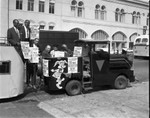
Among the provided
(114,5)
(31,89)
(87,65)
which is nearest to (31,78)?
(31,89)

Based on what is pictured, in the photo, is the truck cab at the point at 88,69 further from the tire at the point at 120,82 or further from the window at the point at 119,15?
the window at the point at 119,15

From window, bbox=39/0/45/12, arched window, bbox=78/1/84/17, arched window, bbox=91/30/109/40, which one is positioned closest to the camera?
window, bbox=39/0/45/12

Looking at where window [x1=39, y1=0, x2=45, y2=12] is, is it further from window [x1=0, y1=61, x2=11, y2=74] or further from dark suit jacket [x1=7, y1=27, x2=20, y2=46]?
window [x1=0, y1=61, x2=11, y2=74]

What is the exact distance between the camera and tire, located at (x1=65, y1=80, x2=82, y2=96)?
24.2 feet

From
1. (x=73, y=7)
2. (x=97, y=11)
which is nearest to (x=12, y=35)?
(x=73, y=7)

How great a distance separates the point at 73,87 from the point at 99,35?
92.9 ft

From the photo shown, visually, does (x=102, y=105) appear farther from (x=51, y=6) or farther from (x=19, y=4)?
(x=51, y=6)

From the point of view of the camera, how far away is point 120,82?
845 centimetres

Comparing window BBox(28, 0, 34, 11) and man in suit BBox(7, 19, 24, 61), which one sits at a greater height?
window BBox(28, 0, 34, 11)

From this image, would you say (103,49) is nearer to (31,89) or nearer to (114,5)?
(31,89)

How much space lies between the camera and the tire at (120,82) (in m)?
8.34

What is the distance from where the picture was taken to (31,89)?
27.5 feet

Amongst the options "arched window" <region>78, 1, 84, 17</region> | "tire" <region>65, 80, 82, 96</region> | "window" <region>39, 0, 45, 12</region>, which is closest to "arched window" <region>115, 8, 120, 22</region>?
"arched window" <region>78, 1, 84, 17</region>

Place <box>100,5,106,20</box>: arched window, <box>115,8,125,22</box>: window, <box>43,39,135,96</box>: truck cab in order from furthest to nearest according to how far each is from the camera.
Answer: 1. <box>115,8,125,22</box>: window
2. <box>100,5,106,20</box>: arched window
3. <box>43,39,135,96</box>: truck cab
